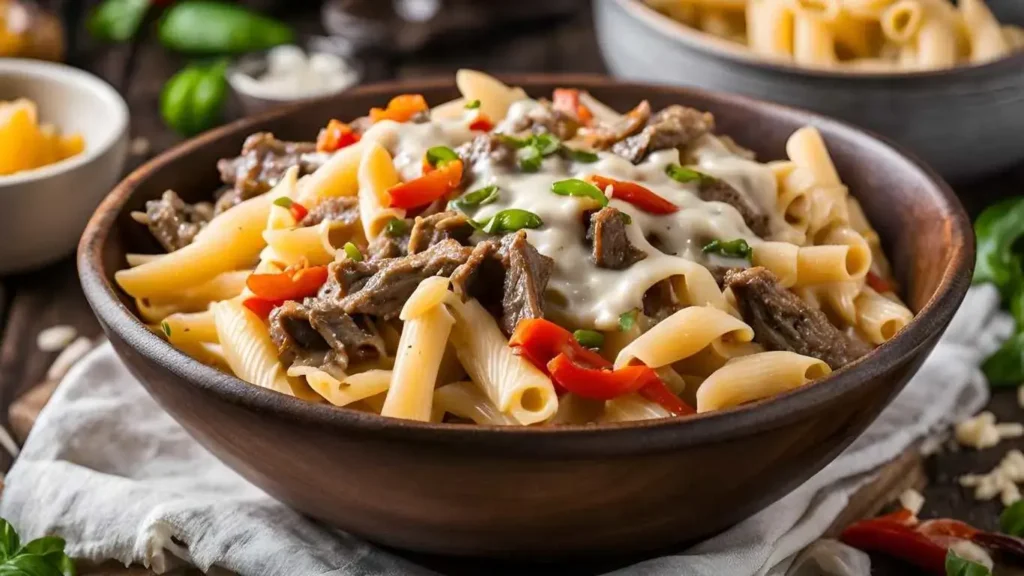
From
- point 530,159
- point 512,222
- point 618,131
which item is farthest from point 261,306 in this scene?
point 618,131

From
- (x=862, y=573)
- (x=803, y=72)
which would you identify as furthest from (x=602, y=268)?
(x=803, y=72)

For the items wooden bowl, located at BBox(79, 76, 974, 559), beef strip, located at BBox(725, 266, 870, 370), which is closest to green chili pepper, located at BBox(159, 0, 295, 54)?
wooden bowl, located at BBox(79, 76, 974, 559)

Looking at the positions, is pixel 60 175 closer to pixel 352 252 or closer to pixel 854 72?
pixel 352 252

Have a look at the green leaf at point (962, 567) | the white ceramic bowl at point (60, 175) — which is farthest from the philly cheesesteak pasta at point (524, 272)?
the white ceramic bowl at point (60, 175)

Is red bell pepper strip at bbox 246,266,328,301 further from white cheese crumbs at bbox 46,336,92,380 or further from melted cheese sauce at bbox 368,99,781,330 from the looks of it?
white cheese crumbs at bbox 46,336,92,380

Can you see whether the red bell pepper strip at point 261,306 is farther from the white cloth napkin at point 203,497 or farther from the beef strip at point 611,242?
the beef strip at point 611,242

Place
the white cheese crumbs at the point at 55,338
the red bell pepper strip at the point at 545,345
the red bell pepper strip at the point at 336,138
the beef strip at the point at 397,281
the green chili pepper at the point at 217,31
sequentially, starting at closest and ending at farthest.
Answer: the red bell pepper strip at the point at 545,345 → the beef strip at the point at 397,281 → the red bell pepper strip at the point at 336,138 → the white cheese crumbs at the point at 55,338 → the green chili pepper at the point at 217,31
